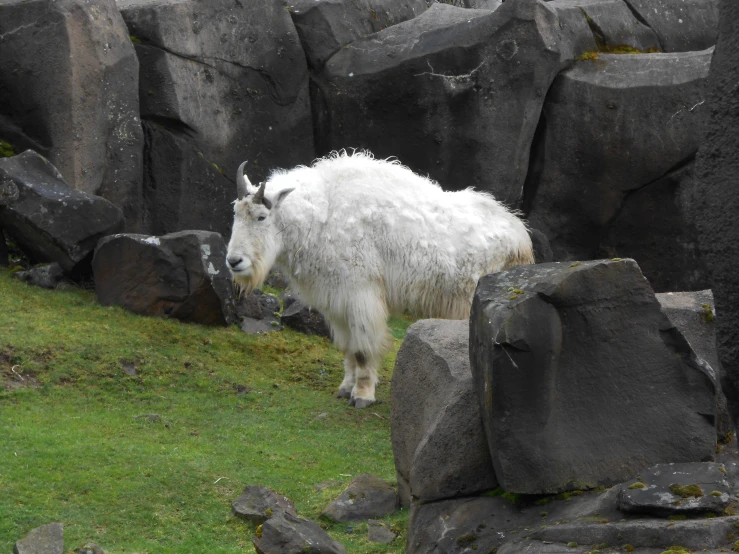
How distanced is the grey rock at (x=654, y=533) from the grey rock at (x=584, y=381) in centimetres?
46

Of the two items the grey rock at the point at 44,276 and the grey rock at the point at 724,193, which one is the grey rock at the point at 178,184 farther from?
the grey rock at the point at 724,193

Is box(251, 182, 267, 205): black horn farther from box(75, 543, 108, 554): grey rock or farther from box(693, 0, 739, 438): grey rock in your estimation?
box(693, 0, 739, 438): grey rock

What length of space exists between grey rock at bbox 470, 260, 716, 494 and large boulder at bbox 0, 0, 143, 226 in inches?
316

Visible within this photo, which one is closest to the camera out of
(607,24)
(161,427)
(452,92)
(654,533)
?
(654,533)

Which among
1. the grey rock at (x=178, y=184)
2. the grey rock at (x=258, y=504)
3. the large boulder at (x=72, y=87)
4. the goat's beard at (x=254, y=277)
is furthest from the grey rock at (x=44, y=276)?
the grey rock at (x=258, y=504)

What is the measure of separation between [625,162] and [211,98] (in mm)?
5683

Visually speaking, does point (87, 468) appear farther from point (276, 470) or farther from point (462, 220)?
point (462, 220)

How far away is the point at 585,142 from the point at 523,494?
373 inches

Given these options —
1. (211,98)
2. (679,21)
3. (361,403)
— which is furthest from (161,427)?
(679,21)

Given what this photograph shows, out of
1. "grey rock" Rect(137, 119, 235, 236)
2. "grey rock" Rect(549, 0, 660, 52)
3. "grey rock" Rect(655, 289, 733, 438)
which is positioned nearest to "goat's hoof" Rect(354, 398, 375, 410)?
"grey rock" Rect(655, 289, 733, 438)

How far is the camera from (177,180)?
40.6 feet

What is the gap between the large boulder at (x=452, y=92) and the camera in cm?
1260

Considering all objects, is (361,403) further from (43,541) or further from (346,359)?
(43,541)

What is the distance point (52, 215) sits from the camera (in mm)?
10461
